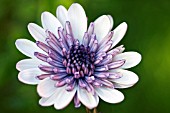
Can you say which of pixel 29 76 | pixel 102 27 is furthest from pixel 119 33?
pixel 29 76

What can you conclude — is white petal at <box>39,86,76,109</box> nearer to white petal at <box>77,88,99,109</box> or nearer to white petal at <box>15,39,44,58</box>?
white petal at <box>77,88,99,109</box>

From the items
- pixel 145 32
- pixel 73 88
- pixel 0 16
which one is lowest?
pixel 73 88

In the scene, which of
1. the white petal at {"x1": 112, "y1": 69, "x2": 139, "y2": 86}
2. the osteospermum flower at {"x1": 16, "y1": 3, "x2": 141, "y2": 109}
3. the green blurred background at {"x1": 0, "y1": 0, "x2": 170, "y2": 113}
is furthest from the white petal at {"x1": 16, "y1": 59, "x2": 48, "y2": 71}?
the green blurred background at {"x1": 0, "y1": 0, "x2": 170, "y2": 113}

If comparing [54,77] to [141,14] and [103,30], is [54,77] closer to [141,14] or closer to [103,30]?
[103,30]

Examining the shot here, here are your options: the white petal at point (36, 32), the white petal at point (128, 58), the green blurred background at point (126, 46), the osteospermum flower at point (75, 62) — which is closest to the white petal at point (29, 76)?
the osteospermum flower at point (75, 62)

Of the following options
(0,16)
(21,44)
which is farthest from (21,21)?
(21,44)

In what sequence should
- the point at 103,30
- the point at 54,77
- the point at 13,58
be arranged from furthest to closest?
the point at 13,58 < the point at 103,30 < the point at 54,77
